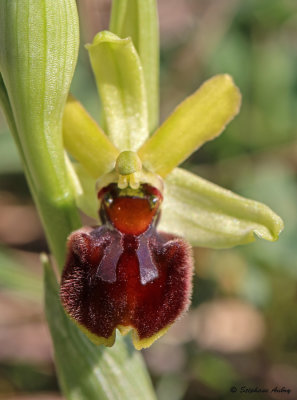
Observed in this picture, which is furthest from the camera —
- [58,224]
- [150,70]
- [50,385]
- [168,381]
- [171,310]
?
[50,385]

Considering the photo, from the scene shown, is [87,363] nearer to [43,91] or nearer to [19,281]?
[43,91]

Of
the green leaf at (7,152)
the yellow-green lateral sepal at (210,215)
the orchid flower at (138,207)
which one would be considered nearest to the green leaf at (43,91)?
the orchid flower at (138,207)

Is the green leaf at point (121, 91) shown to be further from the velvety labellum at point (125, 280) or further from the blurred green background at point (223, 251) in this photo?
the blurred green background at point (223, 251)

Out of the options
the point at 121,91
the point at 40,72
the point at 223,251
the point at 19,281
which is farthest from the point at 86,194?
the point at 223,251

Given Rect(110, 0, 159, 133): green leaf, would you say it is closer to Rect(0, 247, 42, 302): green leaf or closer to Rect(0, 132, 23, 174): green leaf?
Rect(0, 247, 42, 302): green leaf

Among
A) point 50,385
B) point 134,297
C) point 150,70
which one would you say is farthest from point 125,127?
point 50,385

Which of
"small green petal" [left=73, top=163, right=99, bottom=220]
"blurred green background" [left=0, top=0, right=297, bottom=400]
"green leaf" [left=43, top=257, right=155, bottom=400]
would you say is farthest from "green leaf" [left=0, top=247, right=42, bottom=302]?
"small green petal" [left=73, top=163, right=99, bottom=220]

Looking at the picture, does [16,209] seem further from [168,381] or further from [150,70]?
[150,70]
